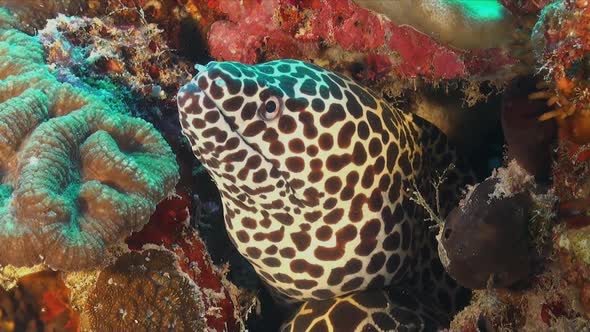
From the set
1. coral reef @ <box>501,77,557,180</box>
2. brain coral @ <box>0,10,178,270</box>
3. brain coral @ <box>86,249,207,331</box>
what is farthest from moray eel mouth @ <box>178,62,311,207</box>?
coral reef @ <box>501,77,557,180</box>

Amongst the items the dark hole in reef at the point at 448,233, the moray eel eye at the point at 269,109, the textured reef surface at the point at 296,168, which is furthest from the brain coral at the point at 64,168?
the dark hole in reef at the point at 448,233

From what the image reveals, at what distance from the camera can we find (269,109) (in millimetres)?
3113

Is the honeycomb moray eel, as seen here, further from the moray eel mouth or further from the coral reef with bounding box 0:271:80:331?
the coral reef with bounding box 0:271:80:331

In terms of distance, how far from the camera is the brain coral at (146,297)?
2.93 m

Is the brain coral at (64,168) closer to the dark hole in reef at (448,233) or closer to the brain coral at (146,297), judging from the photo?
the brain coral at (146,297)

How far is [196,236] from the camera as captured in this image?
11.8ft

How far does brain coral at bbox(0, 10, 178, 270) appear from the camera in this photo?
2580 mm

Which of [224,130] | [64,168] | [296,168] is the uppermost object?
[224,130]

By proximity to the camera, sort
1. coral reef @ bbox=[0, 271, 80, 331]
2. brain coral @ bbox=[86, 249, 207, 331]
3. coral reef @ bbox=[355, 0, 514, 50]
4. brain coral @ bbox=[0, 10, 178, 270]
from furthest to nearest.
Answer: coral reef @ bbox=[355, 0, 514, 50], brain coral @ bbox=[86, 249, 207, 331], coral reef @ bbox=[0, 271, 80, 331], brain coral @ bbox=[0, 10, 178, 270]

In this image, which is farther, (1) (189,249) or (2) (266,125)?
(1) (189,249)

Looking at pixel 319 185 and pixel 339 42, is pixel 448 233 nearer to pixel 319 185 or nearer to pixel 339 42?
pixel 319 185

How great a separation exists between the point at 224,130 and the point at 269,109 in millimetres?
309

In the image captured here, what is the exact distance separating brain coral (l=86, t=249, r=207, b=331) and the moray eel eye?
1109mm

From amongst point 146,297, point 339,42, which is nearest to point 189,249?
point 146,297
